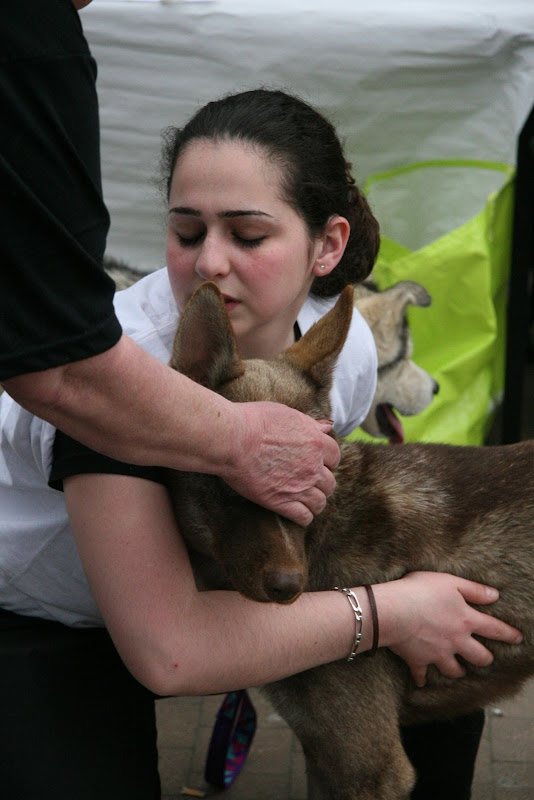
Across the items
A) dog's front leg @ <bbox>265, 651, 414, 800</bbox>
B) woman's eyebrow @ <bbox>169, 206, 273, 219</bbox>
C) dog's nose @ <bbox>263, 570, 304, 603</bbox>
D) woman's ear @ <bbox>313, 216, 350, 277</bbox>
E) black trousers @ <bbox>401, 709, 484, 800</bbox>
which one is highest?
woman's eyebrow @ <bbox>169, 206, 273, 219</bbox>

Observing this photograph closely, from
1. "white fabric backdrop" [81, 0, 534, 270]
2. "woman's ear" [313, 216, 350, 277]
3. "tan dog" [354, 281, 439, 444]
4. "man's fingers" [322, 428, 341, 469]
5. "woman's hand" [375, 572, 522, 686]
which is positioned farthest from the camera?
"tan dog" [354, 281, 439, 444]

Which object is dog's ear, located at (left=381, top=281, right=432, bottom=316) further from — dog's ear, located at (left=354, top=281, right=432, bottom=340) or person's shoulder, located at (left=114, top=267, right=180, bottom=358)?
person's shoulder, located at (left=114, top=267, right=180, bottom=358)

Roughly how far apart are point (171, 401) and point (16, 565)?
986 millimetres

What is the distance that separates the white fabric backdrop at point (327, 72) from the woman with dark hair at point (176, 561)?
1.84 meters

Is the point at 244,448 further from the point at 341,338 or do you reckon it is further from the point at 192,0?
the point at 192,0

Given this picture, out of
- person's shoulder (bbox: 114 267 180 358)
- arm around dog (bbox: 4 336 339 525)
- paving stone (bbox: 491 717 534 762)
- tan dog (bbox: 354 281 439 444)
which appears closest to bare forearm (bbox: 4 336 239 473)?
arm around dog (bbox: 4 336 339 525)

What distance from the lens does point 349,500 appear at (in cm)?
281

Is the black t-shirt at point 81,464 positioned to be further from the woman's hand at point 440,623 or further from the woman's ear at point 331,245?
the woman's ear at point 331,245

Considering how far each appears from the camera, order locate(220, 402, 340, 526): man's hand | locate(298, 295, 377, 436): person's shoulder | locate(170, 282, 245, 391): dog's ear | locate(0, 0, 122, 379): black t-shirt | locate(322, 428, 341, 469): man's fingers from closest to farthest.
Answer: locate(0, 0, 122, 379): black t-shirt
locate(220, 402, 340, 526): man's hand
locate(170, 282, 245, 391): dog's ear
locate(322, 428, 341, 469): man's fingers
locate(298, 295, 377, 436): person's shoulder

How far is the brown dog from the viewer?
2596 millimetres

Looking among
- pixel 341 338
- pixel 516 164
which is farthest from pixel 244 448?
pixel 516 164

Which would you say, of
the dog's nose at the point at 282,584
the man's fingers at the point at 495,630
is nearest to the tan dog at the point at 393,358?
the man's fingers at the point at 495,630

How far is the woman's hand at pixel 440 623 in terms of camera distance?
8.88 feet

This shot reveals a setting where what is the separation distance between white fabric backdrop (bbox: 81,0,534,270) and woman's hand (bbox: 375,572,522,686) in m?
2.53
